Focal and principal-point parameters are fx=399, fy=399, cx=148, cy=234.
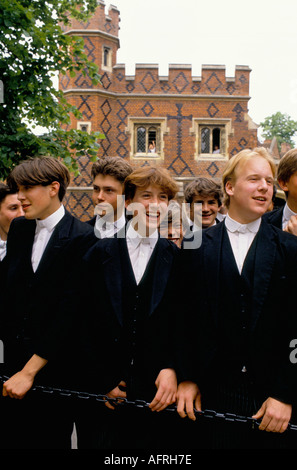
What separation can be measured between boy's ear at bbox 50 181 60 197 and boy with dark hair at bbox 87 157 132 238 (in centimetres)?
64

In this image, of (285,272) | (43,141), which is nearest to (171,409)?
(285,272)

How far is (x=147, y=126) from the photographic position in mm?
14266

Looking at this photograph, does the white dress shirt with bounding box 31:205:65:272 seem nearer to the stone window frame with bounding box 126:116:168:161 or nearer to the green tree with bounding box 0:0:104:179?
the green tree with bounding box 0:0:104:179

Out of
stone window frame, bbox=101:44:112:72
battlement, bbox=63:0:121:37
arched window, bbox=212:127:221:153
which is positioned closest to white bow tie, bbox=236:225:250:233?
arched window, bbox=212:127:221:153

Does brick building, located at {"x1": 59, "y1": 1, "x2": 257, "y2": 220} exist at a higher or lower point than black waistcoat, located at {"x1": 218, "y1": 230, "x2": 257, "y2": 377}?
higher

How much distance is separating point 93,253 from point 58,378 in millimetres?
670

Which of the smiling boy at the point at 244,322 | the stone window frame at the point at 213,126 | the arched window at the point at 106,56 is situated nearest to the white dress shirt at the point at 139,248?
the smiling boy at the point at 244,322

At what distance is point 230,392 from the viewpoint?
181 cm

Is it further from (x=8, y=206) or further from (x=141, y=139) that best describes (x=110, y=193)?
(x=141, y=139)

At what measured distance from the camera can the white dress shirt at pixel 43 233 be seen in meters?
2.13

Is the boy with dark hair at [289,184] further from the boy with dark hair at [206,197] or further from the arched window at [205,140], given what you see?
the arched window at [205,140]

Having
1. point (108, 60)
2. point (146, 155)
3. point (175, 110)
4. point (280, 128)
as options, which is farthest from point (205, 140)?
point (280, 128)

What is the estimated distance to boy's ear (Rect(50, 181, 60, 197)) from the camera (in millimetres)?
2180

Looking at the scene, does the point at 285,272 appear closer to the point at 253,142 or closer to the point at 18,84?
the point at 18,84
